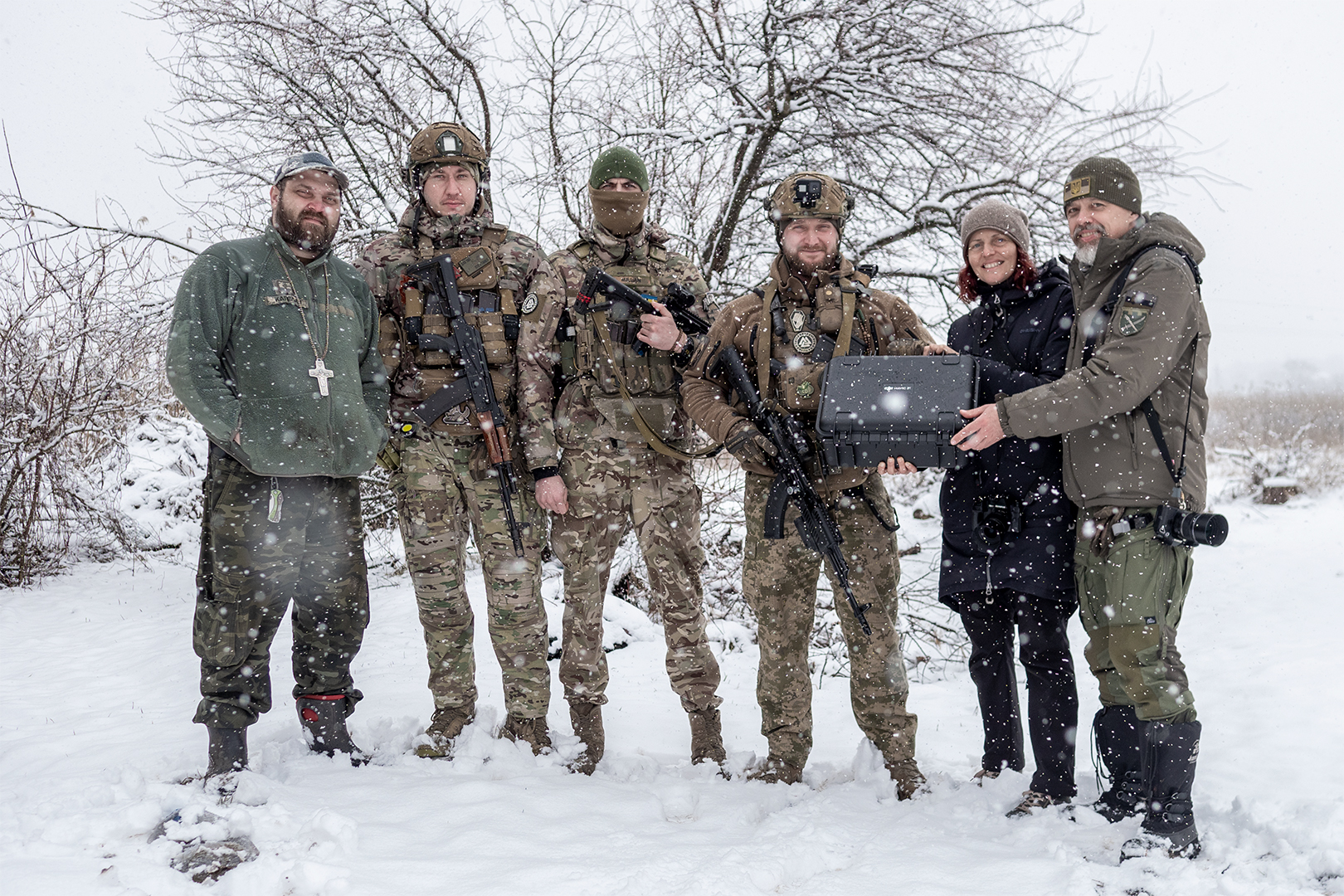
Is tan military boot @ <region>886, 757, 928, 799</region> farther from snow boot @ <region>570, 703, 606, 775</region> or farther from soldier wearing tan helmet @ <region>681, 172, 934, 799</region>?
snow boot @ <region>570, 703, 606, 775</region>

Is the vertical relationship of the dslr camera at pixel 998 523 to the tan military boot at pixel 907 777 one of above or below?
above

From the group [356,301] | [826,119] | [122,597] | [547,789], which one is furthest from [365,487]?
[826,119]

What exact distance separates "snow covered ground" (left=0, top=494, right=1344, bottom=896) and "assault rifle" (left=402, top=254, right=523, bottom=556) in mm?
1105

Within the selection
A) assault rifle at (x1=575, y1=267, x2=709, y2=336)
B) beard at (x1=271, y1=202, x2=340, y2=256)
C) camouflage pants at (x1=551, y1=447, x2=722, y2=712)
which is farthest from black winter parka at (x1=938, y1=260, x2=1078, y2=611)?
beard at (x1=271, y1=202, x2=340, y2=256)

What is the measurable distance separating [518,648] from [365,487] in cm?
372

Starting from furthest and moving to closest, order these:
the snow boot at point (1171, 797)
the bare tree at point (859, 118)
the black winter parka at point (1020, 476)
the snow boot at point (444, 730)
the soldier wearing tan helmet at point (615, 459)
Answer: the bare tree at point (859, 118)
the soldier wearing tan helmet at point (615, 459)
the snow boot at point (444, 730)
the black winter parka at point (1020, 476)
the snow boot at point (1171, 797)

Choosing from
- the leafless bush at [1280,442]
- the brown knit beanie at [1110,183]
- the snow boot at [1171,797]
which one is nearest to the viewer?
the snow boot at [1171,797]

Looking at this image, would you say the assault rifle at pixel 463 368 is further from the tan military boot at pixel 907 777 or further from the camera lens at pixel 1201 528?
the camera lens at pixel 1201 528

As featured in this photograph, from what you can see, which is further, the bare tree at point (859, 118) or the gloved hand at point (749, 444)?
the bare tree at point (859, 118)

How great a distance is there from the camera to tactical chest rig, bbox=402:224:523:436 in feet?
11.1

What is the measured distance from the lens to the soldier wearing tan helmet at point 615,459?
335 centimetres

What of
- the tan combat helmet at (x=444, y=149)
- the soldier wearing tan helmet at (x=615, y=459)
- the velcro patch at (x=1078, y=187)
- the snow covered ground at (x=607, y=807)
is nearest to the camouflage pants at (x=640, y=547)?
the soldier wearing tan helmet at (x=615, y=459)

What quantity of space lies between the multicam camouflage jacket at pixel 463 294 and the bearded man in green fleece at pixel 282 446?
17 centimetres

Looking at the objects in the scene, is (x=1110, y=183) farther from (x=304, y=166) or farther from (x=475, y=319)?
(x=304, y=166)
